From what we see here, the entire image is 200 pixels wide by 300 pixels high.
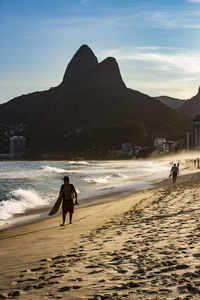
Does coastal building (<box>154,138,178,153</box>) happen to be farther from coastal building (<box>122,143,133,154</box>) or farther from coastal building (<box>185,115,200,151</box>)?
coastal building (<box>122,143,133,154</box>)

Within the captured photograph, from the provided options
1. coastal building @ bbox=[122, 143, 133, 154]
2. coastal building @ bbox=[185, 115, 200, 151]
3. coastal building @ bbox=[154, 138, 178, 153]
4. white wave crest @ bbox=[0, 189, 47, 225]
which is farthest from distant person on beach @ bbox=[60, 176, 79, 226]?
coastal building @ bbox=[122, 143, 133, 154]

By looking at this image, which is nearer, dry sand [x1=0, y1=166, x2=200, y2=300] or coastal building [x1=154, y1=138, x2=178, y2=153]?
dry sand [x1=0, y1=166, x2=200, y2=300]

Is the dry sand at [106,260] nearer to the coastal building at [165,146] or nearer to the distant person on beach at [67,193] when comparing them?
the distant person on beach at [67,193]

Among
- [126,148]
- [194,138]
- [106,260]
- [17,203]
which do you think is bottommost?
[17,203]

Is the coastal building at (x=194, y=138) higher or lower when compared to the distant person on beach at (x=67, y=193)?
higher

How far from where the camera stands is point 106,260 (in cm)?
643

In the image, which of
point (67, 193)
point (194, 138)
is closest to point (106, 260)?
point (67, 193)

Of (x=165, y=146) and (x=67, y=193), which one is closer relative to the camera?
(x=67, y=193)

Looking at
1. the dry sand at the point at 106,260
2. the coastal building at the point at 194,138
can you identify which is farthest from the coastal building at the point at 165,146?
the dry sand at the point at 106,260

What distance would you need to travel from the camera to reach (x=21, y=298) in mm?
4867

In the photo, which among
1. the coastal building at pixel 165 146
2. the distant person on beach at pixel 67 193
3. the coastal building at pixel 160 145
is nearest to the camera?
the distant person on beach at pixel 67 193

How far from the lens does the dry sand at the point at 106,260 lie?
16.2 ft

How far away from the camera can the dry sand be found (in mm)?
4945

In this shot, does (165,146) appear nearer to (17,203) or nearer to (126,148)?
(126,148)
